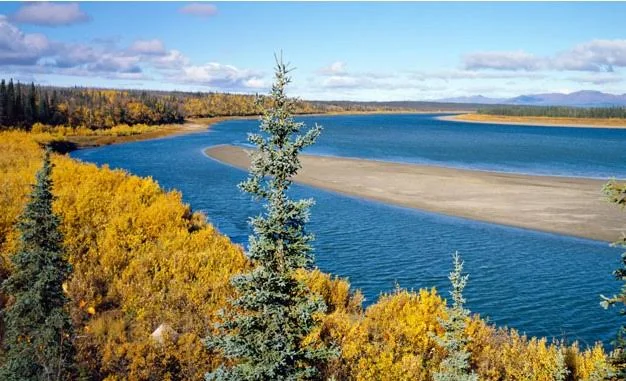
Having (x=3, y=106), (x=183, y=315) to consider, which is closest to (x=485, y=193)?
(x=183, y=315)

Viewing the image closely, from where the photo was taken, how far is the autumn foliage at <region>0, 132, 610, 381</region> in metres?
12.8

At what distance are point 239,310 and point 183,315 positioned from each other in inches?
62.2

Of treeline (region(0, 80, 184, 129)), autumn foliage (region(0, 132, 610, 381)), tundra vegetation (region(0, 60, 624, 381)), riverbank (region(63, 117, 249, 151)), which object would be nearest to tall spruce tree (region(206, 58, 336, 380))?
tundra vegetation (region(0, 60, 624, 381))

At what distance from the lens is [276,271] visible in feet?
27.6

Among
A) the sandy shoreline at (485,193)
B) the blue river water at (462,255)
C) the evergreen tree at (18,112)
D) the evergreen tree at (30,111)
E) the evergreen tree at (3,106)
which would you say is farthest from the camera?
the evergreen tree at (30,111)

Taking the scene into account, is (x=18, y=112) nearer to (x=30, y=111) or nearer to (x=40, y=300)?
(x=30, y=111)

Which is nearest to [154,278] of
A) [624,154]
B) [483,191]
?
[483,191]

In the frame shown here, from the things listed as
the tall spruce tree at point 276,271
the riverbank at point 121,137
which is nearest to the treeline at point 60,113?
the riverbank at point 121,137

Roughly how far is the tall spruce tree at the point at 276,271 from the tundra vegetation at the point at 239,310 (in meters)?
0.02

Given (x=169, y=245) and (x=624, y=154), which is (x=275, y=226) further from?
(x=624, y=154)

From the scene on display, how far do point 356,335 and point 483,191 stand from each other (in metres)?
37.4

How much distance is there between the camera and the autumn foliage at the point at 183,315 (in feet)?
41.9

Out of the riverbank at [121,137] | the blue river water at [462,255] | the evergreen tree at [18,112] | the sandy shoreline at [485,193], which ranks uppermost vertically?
the evergreen tree at [18,112]

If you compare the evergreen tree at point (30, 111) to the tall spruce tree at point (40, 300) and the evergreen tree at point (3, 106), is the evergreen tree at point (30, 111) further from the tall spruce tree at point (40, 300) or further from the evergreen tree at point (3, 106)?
the tall spruce tree at point (40, 300)
